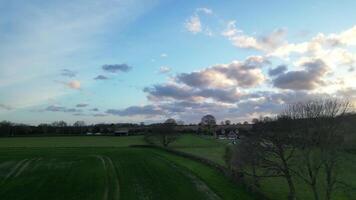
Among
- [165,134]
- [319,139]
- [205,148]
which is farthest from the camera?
[165,134]

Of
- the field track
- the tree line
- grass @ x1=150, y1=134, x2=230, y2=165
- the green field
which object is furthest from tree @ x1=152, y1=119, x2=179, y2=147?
the tree line

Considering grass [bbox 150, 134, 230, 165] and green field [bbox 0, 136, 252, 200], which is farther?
grass [bbox 150, 134, 230, 165]

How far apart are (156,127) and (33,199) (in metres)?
99.7

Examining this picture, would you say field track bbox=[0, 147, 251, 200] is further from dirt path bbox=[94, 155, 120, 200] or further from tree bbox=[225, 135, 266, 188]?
tree bbox=[225, 135, 266, 188]

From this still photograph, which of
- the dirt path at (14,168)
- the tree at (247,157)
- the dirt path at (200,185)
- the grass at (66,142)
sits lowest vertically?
the dirt path at (200,185)

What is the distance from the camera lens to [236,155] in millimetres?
53656

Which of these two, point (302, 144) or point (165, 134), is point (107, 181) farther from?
point (165, 134)

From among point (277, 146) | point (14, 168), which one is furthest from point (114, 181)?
point (14, 168)

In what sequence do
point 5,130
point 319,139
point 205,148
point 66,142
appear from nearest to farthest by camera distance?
point 319,139 < point 205,148 < point 66,142 < point 5,130

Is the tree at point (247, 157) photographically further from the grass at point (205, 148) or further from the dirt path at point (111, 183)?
the grass at point (205, 148)

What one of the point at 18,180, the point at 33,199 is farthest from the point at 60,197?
the point at 18,180

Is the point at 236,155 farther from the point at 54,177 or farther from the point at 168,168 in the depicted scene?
the point at 54,177

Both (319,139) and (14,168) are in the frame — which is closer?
(319,139)

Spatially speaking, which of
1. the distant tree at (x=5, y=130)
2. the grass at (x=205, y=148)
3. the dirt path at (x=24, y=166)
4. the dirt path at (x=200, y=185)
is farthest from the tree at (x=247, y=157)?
the distant tree at (x=5, y=130)
